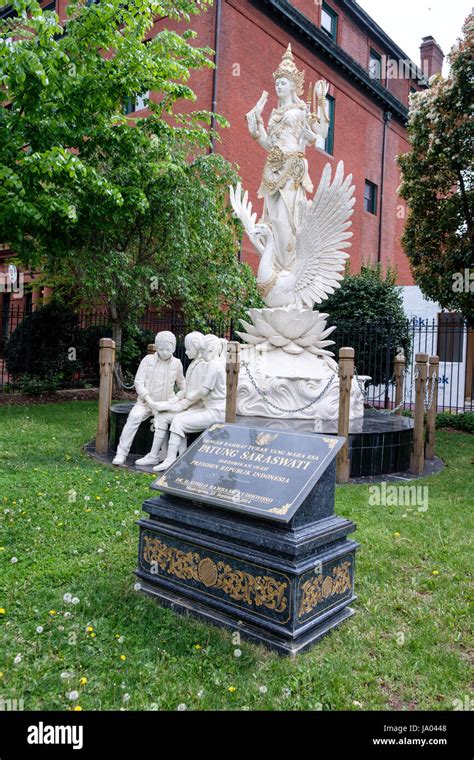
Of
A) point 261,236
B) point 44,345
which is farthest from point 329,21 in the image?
point 261,236

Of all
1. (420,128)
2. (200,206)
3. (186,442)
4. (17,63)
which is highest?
(420,128)

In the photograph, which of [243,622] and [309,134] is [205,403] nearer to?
[243,622]

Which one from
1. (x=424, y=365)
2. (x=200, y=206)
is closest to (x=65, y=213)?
(x=200, y=206)

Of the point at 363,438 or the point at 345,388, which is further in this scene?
the point at 363,438

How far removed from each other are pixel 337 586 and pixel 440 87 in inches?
558

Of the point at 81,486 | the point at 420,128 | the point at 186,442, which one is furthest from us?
the point at 420,128

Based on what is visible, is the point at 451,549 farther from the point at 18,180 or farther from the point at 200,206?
the point at 200,206

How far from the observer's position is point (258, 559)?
344cm

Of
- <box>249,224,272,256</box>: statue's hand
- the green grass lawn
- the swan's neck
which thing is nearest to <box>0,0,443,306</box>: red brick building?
<box>249,224,272,256</box>: statue's hand

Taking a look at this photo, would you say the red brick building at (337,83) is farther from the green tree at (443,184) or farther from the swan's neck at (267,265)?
the swan's neck at (267,265)

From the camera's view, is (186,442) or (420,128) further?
(420,128)

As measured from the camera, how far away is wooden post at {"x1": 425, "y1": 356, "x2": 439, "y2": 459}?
30.4 ft

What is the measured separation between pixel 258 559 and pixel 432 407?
22.4 feet

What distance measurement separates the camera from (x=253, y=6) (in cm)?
1816
